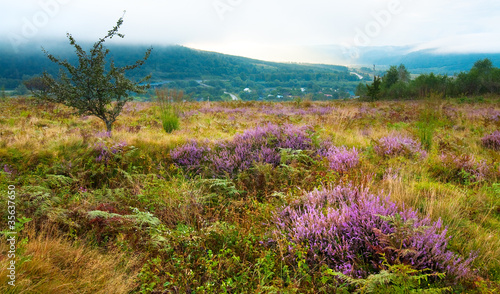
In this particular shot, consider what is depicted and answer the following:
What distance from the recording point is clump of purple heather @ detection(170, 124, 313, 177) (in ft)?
16.0

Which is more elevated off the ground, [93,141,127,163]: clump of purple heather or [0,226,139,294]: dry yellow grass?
[93,141,127,163]: clump of purple heather

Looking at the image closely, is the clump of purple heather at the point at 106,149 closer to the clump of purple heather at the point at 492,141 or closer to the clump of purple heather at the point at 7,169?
the clump of purple heather at the point at 7,169

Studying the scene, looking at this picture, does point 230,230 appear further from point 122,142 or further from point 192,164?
point 122,142

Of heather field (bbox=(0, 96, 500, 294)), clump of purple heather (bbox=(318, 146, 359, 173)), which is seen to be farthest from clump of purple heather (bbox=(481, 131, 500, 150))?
clump of purple heather (bbox=(318, 146, 359, 173))

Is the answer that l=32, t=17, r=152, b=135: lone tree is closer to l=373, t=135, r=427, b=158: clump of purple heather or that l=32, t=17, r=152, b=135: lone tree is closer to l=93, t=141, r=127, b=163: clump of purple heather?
l=93, t=141, r=127, b=163: clump of purple heather

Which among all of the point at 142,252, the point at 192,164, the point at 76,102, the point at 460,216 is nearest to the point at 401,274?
the point at 460,216

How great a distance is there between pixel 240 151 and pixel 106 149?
2771mm

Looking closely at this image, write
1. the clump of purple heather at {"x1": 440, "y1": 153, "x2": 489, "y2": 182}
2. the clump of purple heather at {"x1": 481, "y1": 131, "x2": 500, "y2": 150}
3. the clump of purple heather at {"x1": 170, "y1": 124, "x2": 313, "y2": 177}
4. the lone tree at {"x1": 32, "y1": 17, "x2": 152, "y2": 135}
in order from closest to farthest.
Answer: the clump of purple heather at {"x1": 440, "y1": 153, "x2": 489, "y2": 182}
the clump of purple heather at {"x1": 170, "y1": 124, "x2": 313, "y2": 177}
the clump of purple heather at {"x1": 481, "y1": 131, "x2": 500, "y2": 150}
the lone tree at {"x1": 32, "y1": 17, "x2": 152, "y2": 135}

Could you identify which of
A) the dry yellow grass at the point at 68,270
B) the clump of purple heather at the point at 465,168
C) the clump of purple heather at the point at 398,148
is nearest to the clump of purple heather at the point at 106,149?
the dry yellow grass at the point at 68,270

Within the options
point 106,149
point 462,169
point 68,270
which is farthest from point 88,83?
point 462,169

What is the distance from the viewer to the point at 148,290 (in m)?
2.15

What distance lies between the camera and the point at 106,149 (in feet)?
16.5

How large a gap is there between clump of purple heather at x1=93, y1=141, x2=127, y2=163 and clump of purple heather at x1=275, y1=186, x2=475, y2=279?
392 centimetres

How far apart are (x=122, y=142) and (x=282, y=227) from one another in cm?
435
